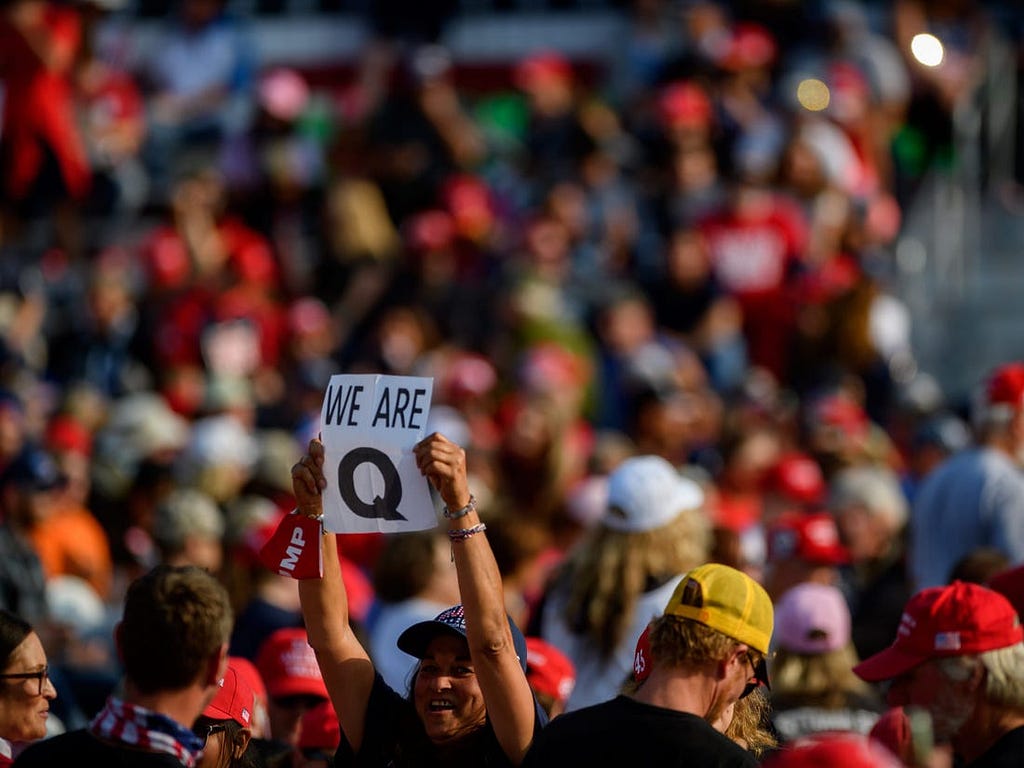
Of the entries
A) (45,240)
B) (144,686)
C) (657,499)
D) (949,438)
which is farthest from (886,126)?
(144,686)

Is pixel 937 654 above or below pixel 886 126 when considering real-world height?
above

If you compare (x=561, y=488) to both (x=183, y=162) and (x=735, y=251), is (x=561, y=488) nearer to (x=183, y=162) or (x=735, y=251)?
(x=735, y=251)

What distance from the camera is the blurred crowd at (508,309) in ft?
23.5

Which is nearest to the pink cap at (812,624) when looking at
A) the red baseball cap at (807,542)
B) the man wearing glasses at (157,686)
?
the red baseball cap at (807,542)

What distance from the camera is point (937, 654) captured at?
4559 mm

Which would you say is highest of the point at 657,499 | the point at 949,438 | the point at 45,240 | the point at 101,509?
the point at 657,499

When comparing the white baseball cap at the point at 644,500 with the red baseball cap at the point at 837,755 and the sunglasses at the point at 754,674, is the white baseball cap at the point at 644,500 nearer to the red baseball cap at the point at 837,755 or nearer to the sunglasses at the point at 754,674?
the sunglasses at the point at 754,674

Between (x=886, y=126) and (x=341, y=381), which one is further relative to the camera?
(x=886, y=126)

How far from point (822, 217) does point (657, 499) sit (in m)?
7.38

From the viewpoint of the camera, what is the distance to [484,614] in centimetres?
420

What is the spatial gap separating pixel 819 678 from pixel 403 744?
5.73 ft

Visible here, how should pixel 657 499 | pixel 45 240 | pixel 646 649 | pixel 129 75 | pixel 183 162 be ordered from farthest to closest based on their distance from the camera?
pixel 129 75 → pixel 183 162 → pixel 45 240 → pixel 657 499 → pixel 646 649

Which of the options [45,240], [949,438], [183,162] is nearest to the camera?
[949,438]

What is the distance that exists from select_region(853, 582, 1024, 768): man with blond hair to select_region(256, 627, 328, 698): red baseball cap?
66.7 inches
